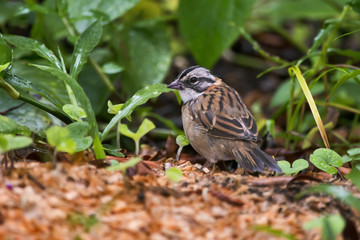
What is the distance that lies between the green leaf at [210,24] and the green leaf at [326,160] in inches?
84.3

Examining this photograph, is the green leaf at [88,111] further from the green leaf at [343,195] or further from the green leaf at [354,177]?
the green leaf at [354,177]

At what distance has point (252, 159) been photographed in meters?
3.68

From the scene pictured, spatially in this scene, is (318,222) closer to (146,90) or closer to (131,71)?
(146,90)

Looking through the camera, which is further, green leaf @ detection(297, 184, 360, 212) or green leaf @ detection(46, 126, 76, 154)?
green leaf @ detection(46, 126, 76, 154)

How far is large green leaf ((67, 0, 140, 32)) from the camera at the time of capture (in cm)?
477

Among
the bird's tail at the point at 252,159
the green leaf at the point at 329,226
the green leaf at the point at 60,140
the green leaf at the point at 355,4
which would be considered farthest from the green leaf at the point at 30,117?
the green leaf at the point at 355,4

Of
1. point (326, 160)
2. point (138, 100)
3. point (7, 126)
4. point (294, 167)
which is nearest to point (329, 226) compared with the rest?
point (294, 167)

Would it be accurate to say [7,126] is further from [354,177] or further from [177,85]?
[354,177]

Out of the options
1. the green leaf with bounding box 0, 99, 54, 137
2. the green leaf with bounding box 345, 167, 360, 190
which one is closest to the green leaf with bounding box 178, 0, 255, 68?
the green leaf with bounding box 0, 99, 54, 137

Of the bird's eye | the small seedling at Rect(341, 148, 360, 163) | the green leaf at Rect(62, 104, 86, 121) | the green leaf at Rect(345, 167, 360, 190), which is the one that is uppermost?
the green leaf at Rect(62, 104, 86, 121)

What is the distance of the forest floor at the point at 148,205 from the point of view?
7.94ft

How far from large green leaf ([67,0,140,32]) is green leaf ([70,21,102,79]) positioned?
866mm

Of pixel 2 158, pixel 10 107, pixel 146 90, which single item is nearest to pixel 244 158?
pixel 146 90

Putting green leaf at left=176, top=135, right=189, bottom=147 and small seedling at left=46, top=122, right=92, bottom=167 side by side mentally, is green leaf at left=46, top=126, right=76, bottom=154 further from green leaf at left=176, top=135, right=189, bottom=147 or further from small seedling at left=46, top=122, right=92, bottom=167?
green leaf at left=176, top=135, right=189, bottom=147
